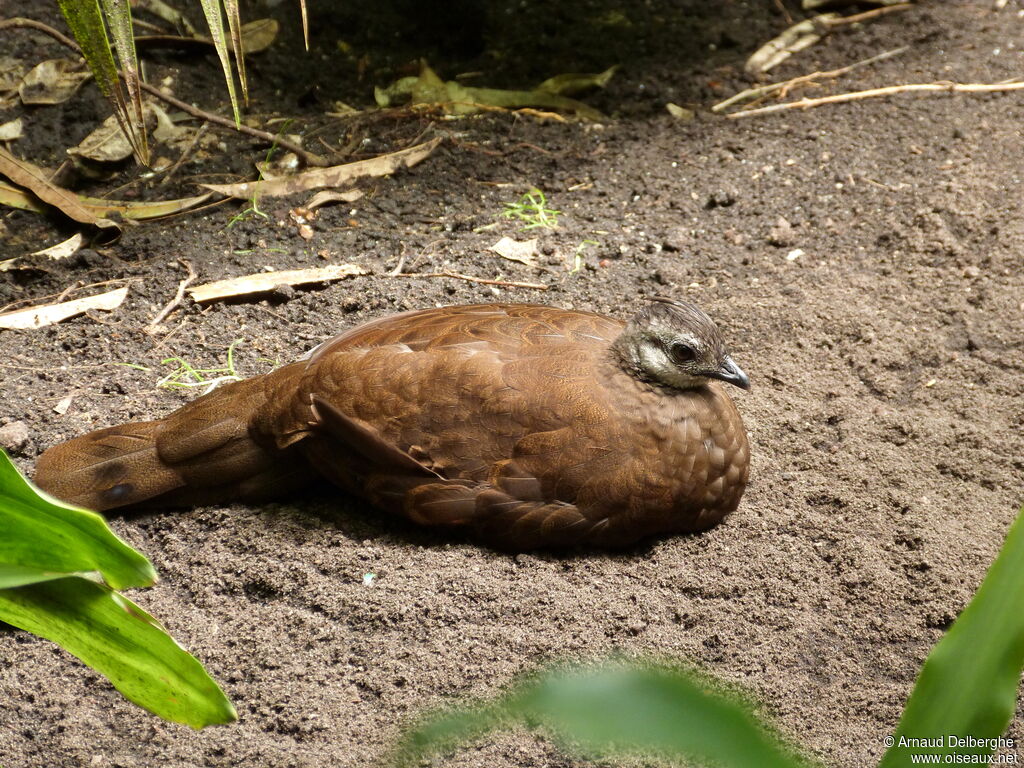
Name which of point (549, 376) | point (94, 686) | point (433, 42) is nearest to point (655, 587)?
point (549, 376)

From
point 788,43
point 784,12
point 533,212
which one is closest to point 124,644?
point 533,212

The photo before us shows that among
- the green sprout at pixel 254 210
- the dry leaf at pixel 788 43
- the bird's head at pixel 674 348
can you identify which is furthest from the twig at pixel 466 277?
the dry leaf at pixel 788 43

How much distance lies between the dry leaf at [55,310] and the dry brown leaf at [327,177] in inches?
32.0

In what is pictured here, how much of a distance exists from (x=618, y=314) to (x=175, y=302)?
1736mm

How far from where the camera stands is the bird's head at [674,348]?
284 centimetres

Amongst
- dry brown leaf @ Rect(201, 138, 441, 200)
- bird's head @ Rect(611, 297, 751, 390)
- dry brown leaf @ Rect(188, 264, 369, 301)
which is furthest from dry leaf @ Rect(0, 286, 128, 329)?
bird's head @ Rect(611, 297, 751, 390)

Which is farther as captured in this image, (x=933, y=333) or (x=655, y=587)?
(x=933, y=333)

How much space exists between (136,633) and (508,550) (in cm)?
145

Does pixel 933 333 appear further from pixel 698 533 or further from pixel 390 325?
pixel 390 325

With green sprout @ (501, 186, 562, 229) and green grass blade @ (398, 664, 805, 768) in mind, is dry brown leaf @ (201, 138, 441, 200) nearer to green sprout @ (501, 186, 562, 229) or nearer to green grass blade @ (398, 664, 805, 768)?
green sprout @ (501, 186, 562, 229)

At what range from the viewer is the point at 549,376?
9.29 feet

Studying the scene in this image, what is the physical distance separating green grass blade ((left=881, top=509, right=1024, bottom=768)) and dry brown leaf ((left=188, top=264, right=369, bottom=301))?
3080 millimetres

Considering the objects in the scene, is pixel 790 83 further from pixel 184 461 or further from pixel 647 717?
pixel 647 717

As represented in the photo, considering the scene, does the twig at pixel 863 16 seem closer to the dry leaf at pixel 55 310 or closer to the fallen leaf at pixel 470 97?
the fallen leaf at pixel 470 97
